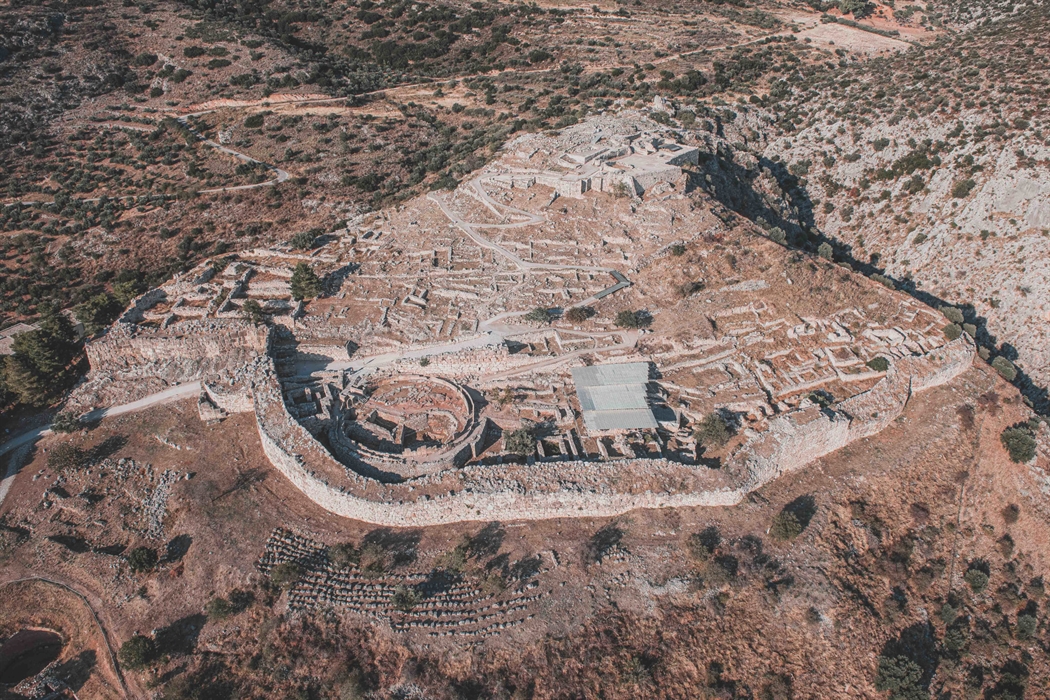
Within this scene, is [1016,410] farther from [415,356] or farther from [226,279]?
[226,279]

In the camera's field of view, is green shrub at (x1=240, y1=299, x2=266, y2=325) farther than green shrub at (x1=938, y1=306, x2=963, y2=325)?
Yes

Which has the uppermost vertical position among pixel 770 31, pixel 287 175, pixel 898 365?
pixel 770 31

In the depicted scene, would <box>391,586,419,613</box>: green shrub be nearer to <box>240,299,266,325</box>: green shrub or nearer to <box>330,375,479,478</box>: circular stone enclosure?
<box>330,375,479,478</box>: circular stone enclosure

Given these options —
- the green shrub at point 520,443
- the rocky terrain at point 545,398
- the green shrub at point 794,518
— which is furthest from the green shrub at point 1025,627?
the green shrub at point 520,443

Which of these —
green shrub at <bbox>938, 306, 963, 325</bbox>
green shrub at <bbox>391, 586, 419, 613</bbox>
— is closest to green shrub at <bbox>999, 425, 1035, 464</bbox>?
green shrub at <bbox>938, 306, 963, 325</bbox>

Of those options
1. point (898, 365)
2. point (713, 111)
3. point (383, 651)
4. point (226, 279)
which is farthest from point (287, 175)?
point (898, 365)
